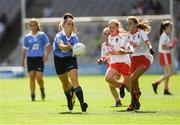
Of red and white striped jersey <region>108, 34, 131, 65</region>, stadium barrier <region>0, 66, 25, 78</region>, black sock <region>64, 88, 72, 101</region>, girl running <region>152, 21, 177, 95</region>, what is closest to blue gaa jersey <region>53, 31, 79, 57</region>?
black sock <region>64, 88, 72, 101</region>

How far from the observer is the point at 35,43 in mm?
24062

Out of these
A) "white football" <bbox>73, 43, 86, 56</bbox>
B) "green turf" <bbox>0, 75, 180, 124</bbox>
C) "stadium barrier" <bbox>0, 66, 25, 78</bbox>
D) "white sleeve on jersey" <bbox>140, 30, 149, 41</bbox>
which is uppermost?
"white sleeve on jersey" <bbox>140, 30, 149, 41</bbox>

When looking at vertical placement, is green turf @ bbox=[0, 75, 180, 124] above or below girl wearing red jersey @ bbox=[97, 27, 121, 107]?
below

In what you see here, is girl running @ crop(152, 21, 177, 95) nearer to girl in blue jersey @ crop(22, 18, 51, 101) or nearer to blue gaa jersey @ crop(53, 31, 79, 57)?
girl in blue jersey @ crop(22, 18, 51, 101)

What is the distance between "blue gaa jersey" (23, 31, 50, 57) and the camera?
2406 cm

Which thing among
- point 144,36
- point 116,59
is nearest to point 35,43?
point 116,59

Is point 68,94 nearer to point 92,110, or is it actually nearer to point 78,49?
point 92,110

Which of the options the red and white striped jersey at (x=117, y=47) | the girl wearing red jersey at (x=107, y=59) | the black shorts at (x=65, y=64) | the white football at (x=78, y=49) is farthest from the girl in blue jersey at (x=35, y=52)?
the white football at (x=78, y=49)

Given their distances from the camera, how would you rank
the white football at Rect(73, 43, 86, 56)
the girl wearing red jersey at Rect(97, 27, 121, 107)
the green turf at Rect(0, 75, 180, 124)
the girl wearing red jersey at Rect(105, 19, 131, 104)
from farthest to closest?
the girl wearing red jersey at Rect(97, 27, 121, 107) < the girl wearing red jersey at Rect(105, 19, 131, 104) < the white football at Rect(73, 43, 86, 56) < the green turf at Rect(0, 75, 180, 124)

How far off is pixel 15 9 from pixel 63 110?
32.3 m

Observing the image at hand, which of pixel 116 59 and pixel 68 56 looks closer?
pixel 68 56

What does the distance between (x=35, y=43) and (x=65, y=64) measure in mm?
5472

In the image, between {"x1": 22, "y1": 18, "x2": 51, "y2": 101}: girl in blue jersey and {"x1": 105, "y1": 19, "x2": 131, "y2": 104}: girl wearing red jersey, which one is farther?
{"x1": 22, "y1": 18, "x2": 51, "y2": 101}: girl in blue jersey

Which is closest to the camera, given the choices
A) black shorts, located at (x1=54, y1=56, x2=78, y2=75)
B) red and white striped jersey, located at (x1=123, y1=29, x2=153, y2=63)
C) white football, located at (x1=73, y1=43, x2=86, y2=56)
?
white football, located at (x1=73, y1=43, x2=86, y2=56)
